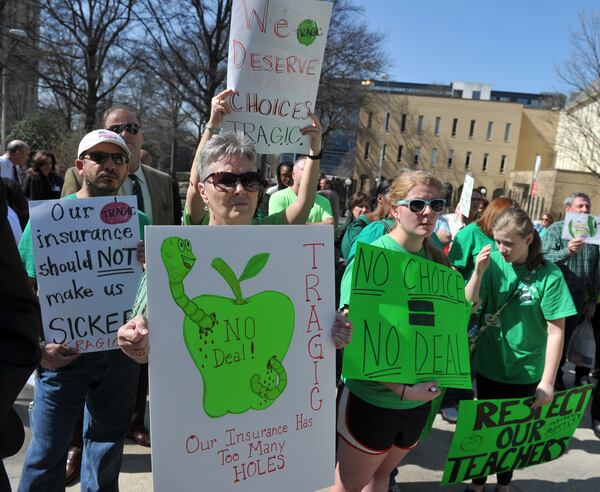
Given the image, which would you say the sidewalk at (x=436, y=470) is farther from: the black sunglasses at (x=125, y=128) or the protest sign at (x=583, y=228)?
the black sunglasses at (x=125, y=128)

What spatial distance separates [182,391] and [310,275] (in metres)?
0.61

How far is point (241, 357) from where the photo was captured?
1.62 meters

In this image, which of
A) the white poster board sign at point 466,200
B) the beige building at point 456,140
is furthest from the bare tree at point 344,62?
the beige building at point 456,140

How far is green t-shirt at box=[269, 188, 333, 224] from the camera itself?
415 cm

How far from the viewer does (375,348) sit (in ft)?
6.47

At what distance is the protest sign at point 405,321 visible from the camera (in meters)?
1.95

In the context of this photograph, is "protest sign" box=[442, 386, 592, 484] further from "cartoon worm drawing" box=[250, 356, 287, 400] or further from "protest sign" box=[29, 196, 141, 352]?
"protest sign" box=[29, 196, 141, 352]

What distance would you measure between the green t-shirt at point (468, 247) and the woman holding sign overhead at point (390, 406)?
1.55 metres

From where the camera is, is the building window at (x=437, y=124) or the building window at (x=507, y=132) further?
the building window at (x=507, y=132)

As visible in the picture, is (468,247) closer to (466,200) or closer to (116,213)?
(466,200)

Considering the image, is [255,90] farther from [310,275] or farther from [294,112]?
[310,275]

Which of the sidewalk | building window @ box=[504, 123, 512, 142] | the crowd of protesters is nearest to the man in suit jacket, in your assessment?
the crowd of protesters

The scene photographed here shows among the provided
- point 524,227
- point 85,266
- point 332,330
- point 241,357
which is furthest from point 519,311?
point 85,266

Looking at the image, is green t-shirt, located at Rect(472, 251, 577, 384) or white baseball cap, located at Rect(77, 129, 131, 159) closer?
white baseball cap, located at Rect(77, 129, 131, 159)
